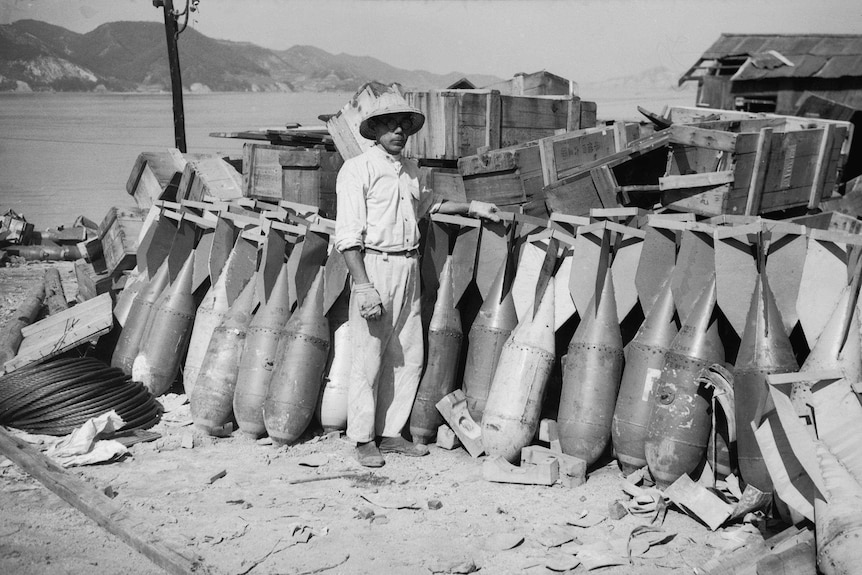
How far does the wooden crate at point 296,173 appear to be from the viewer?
250 inches

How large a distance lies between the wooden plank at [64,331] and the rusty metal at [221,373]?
3.76 ft

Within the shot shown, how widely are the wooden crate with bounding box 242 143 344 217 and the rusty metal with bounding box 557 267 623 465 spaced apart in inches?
103

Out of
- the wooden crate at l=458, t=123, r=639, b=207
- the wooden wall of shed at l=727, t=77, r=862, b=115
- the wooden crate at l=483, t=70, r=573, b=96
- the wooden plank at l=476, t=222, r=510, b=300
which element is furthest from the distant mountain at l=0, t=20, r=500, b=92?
the wooden plank at l=476, t=222, r=510, b=300

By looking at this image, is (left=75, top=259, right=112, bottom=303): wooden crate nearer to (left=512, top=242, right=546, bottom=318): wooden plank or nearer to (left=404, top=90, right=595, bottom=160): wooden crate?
(left=404, top=90, right=595, bottom=160): wooden crate

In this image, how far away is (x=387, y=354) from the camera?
4.96 meters

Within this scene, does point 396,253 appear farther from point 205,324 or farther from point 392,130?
point 205,324

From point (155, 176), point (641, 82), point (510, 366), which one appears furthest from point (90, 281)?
point (641, 82)

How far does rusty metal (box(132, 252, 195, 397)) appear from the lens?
18.9ft

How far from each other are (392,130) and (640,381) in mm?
2014

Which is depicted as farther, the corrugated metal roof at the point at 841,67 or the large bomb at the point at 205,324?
the corrugated metal roof at the point at 841,67

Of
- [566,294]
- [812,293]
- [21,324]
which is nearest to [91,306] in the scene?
[21,324]

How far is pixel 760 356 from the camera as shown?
4.05 m

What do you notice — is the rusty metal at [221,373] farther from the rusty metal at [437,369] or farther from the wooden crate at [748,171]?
the wooden crate at [748,171]

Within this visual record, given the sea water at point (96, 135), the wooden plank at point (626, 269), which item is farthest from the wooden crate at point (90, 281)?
the sea water at point (96, 135)
